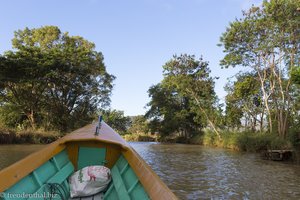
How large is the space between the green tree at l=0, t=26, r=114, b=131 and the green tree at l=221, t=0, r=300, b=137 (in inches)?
553

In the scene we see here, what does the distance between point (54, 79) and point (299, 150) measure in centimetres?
2100

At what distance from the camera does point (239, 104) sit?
31.0m

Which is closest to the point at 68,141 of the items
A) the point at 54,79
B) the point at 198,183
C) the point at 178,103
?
the point at 198,183

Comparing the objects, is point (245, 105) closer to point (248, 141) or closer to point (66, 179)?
point (248, 141)

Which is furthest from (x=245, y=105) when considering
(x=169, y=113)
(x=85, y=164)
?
(x=85, y=164)

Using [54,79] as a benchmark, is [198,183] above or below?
below

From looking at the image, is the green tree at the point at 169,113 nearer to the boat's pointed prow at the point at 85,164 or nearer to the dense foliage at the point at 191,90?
the dense foliage at the point at 191,90

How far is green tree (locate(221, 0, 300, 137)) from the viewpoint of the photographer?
20.6 metres

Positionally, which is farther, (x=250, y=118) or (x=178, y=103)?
(x=178, y=103)

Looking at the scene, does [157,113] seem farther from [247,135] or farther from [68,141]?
[68,141]

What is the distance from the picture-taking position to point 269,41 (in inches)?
874

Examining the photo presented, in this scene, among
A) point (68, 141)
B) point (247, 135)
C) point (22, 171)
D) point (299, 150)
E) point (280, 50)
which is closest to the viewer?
point (22, 171)

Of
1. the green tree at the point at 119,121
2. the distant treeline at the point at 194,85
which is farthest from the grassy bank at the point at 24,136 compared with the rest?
the green tree at the point at 119,121

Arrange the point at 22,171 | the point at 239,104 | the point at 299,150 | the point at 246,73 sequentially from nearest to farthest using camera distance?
1. the point at 22,171
2. the point at 299,150
3. the point at 246,73
4. the point at 239,104
